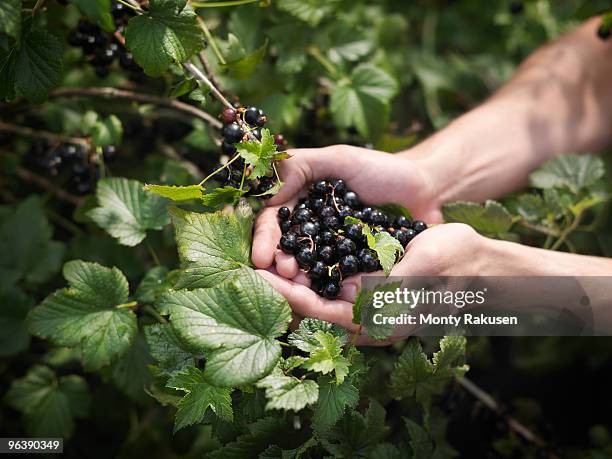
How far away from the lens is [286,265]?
1.27 metres

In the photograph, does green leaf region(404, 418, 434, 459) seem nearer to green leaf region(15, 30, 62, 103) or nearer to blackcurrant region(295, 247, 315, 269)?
blackcurrant region(295, 247, 315, 269)

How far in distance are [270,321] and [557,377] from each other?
179 centimetres

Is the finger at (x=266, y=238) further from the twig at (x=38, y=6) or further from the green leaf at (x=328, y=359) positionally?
the twig at (x=38, y=6)

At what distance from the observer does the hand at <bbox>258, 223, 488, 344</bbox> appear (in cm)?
123

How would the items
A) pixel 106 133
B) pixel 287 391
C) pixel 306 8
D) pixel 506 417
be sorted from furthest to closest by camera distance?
1. pixel 506 417
2. pixel 306 8
3. pixel 106 133
4. pixel 287 391

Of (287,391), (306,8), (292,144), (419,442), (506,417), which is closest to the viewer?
(287,391)

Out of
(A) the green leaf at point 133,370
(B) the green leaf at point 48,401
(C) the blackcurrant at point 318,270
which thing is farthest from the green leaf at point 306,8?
(B) the green leaf at point 48,401

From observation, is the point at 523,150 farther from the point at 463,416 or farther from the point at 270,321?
the point at 270,321

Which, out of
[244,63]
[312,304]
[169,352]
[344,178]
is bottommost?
[169,352]

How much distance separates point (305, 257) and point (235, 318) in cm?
24

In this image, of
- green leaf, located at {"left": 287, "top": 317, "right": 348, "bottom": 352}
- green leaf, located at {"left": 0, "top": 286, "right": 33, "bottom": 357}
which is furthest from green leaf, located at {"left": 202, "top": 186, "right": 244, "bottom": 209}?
green leaf, located at {"left": 0, "top": 286, "right": 33, "bottom": 357}

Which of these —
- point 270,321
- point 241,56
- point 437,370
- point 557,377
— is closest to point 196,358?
point 270,321

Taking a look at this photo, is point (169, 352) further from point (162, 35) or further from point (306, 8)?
point (306, 8)

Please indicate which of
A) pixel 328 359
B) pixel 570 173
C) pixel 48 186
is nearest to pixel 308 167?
pixel 328 359
